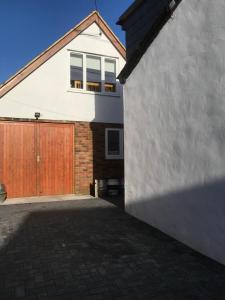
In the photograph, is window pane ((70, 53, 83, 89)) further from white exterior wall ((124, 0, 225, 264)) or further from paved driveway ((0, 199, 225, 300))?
paved driveway ((0, 199, 225, 300))

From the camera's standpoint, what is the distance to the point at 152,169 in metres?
6.28

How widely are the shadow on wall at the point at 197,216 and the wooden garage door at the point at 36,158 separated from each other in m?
4.93

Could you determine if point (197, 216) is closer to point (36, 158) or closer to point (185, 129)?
point (185, 129)

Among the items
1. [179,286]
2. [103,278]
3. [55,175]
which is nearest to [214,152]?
[179,286]

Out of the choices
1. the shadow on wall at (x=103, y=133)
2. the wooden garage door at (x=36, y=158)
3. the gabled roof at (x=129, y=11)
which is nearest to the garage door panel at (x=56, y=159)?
the wooden garage door at (x=36, y=158)

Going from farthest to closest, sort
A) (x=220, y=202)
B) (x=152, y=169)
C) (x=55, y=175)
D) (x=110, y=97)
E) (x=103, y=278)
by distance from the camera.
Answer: (x=110, y=97), (x=55, y=175), (x=152, y=169), (x=220, y=202), (x=103, y=278)

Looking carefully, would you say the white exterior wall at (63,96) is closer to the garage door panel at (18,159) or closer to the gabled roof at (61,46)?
the gabled roof at (61,46)

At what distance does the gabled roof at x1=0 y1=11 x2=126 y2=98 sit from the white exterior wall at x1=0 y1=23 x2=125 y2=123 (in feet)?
0.43

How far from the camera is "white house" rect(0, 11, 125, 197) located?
9.72 meters

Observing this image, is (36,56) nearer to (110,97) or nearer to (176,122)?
(110,97)

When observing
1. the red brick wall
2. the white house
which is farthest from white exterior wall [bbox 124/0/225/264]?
the white house

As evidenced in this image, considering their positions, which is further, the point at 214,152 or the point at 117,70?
the point at 117,70

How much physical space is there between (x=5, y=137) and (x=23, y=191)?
192cm

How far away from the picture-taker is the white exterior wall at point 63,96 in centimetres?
975
